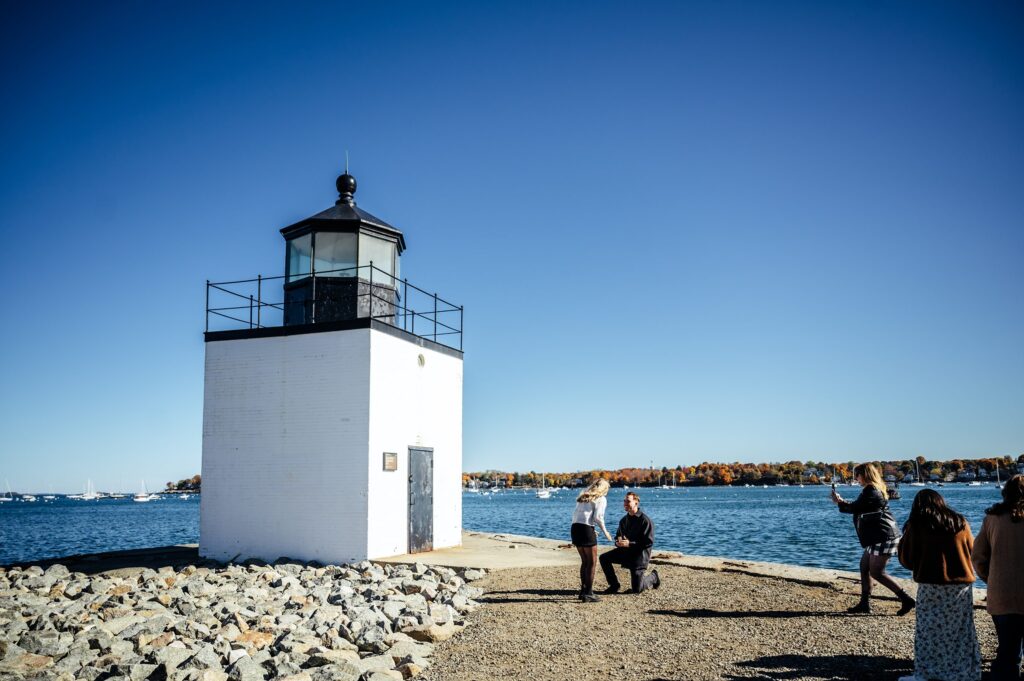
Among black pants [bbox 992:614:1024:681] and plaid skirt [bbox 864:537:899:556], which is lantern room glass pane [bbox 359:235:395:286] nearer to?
plaid skirt [bbox 864:537:899:556]

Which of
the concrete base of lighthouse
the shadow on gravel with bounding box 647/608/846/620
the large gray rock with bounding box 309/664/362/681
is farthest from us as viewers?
the concrete base of lighthouse

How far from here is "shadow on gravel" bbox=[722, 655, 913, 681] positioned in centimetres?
621

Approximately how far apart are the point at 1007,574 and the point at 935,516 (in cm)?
61

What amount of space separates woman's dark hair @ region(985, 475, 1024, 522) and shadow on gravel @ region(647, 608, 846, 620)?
3164mm

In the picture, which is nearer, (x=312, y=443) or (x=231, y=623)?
(x=231, y=623)

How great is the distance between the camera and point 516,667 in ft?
22.4

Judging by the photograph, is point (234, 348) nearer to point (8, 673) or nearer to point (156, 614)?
point (156, 614)

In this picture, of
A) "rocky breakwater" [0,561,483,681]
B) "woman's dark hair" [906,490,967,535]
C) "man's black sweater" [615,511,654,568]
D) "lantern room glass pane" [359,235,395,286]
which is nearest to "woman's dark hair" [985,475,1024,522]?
"woman's dark hair" [906,490,967,535]

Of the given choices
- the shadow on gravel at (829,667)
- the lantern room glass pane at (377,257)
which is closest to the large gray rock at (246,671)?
the shadow on gravel at (829,667)

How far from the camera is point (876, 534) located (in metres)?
8.10

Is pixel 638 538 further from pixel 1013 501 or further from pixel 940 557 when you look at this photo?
pixel 1013 501

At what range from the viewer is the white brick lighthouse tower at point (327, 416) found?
13203 millimetres

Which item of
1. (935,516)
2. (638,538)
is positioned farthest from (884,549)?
(638,538)

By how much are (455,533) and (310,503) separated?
11.6ft
